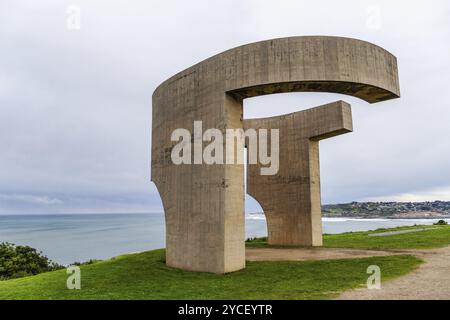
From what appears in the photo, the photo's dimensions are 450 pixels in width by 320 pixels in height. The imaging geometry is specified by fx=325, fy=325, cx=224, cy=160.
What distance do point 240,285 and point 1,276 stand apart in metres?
14.5

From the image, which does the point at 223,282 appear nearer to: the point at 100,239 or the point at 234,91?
the point at 234,91

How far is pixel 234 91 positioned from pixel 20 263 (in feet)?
51.7

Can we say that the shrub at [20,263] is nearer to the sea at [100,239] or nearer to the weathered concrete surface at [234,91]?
the weathered concrete surface at [234,91]

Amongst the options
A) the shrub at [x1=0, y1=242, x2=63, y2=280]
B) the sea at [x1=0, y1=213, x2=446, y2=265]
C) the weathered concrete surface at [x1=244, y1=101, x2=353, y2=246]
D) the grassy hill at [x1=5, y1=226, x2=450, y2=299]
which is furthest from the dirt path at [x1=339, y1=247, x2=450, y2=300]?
the sea at [x1=0, y1=213, x2=446, y2=265]

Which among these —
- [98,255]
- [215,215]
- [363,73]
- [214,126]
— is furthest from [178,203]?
[98,255]

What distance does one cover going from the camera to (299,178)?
16.2m

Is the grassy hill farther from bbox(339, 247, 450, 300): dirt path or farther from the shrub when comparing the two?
the shrub

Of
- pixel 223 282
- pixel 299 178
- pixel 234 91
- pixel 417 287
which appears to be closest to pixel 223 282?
pixel 223 282

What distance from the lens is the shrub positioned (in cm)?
1634

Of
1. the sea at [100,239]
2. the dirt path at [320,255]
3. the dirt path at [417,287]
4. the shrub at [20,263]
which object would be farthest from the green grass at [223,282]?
the sea at [100,239]

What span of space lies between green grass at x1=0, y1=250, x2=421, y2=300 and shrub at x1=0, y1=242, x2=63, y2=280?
8524 mm

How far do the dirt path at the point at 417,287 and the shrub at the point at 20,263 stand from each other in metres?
16.2

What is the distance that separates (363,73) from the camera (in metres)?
8.91
